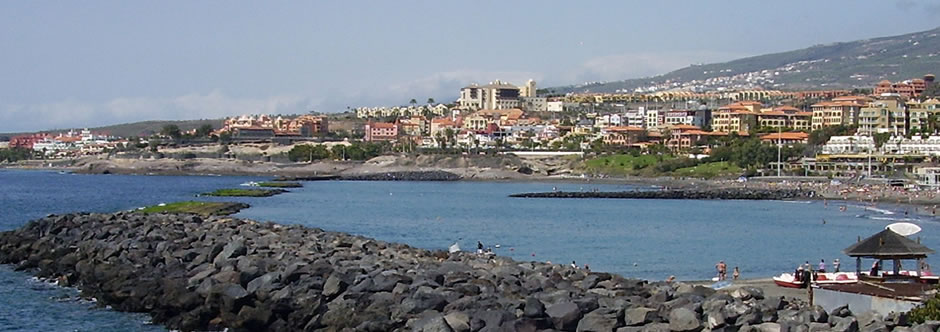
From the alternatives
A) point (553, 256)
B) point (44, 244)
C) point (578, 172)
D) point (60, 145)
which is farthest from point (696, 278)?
point (60, 145)

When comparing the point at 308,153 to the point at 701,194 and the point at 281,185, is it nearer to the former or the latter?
the point at 281,185

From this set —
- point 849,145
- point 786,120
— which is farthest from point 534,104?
point 849,145

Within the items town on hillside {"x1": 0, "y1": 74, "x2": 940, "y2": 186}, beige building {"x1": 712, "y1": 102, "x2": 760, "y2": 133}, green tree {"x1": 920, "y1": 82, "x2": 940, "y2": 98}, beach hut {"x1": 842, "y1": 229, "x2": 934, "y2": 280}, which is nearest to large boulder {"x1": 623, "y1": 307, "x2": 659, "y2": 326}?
beach hut {"x1": 842, "y1": 229, "x2": 934, "y2": 280}

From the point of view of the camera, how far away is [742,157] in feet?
313

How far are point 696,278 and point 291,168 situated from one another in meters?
94.2

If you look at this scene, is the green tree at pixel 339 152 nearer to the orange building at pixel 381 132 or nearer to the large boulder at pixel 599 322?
the orange building at pixel 381 132

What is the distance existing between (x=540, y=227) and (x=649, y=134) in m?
84.4

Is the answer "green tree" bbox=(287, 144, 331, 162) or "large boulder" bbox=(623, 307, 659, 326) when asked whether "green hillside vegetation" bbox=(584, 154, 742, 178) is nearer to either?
"green tree" bbox=(287, 144, 331, 162)

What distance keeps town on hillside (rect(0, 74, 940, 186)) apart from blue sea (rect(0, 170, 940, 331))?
28377 mm

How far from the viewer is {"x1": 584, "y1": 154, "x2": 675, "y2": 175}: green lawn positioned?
101375mm

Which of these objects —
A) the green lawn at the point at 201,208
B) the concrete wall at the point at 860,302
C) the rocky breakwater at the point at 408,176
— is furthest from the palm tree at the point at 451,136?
the concrete wall at the point at 860,302

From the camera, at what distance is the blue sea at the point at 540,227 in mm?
23547

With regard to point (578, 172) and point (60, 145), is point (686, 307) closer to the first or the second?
point (578, 172)

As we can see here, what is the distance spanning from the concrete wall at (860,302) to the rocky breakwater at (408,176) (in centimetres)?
8367
